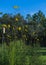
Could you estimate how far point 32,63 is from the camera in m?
8.75

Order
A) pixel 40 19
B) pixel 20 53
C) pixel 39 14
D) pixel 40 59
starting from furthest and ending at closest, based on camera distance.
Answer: pixel 39 14
pixel 40 19
pixel 40 59
pixel 20 53

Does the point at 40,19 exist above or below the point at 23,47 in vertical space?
above

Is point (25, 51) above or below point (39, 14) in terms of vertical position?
below

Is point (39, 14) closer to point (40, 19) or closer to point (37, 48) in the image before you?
point (40, 19)

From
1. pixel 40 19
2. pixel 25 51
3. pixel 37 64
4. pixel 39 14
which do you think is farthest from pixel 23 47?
pixel 39 14

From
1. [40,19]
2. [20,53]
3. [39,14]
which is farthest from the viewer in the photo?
[39,14]

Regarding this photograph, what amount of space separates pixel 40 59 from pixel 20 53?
1.02m

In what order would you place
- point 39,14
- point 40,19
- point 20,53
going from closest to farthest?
point 20,53 → point 40,19 → point 39,14

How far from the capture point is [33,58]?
894 centimetres

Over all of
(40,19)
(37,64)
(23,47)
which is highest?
(40,19)

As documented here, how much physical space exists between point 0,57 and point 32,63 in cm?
120

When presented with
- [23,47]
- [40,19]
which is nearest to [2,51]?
[23,47]

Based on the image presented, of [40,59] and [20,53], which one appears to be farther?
[40,59]

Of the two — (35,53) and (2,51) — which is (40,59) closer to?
(35,53)
